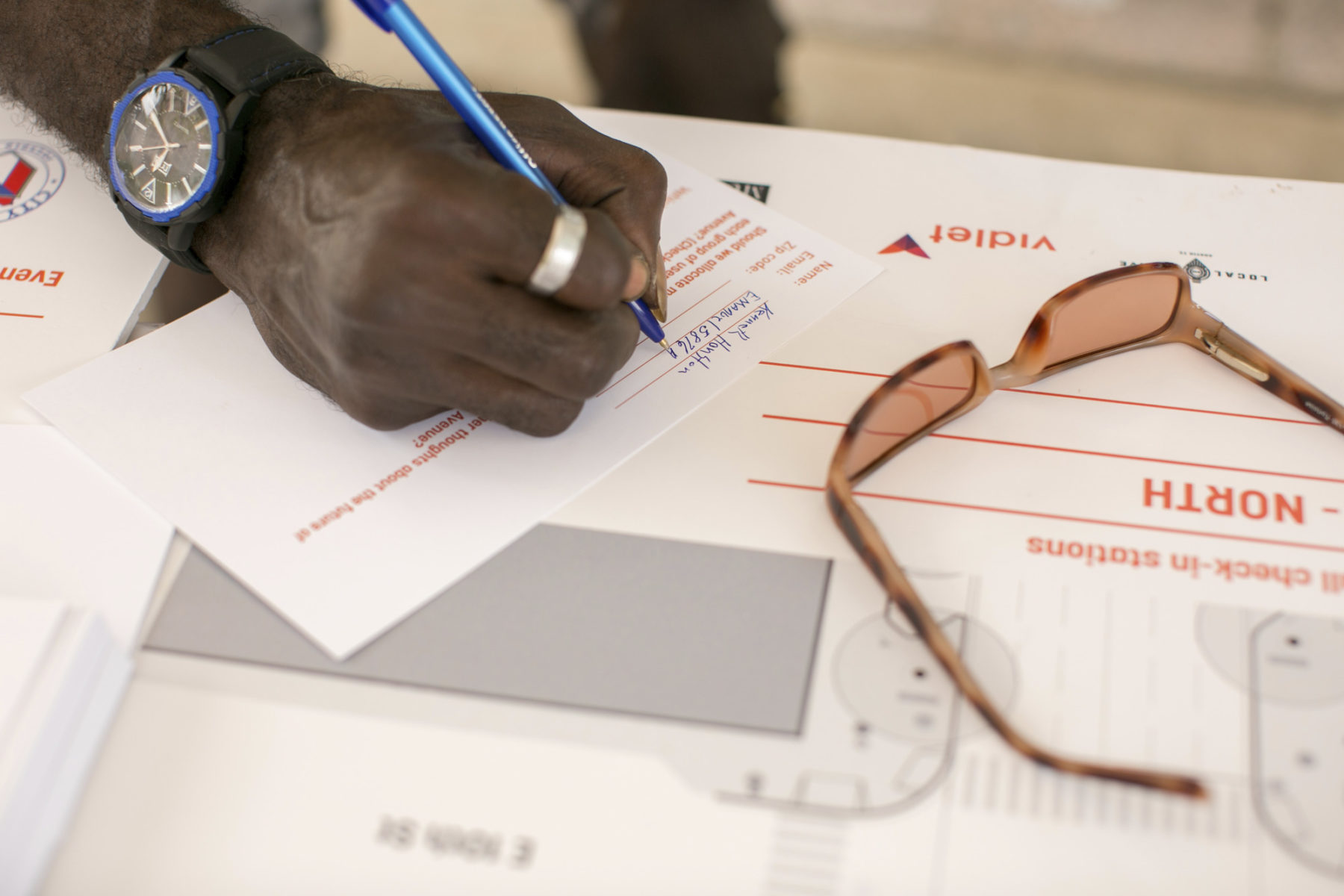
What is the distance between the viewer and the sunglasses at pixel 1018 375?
0.60 meters

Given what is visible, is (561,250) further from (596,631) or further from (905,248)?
(905,248)

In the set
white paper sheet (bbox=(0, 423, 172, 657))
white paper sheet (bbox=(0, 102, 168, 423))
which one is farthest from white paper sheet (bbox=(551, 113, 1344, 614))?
white paper sheet (bbox=(0, 102, 168, 423))

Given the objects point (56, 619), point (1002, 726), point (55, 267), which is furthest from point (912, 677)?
point (55, 267)

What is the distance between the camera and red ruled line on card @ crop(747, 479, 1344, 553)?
0.63 metres

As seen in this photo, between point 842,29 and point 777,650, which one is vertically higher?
point 842,29

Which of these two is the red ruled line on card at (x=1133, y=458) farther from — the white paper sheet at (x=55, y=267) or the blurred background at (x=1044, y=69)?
the blurred background at (x=1044, y=69)

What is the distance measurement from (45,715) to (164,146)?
0.41 meters

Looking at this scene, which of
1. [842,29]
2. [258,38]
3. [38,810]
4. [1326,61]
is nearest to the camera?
[38,810]

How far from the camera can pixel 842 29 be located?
204 centimetres

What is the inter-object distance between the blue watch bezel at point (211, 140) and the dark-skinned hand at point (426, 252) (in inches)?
1.0

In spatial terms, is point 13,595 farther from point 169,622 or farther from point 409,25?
point 409,25

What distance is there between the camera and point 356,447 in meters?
0.70

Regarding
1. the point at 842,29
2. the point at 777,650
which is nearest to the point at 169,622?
the point at 777,650

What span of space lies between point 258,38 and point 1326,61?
1966 mm
